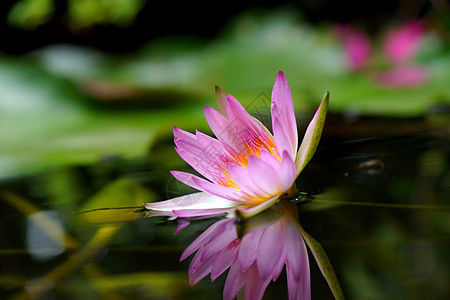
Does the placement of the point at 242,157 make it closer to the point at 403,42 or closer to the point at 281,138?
the point at 281,138

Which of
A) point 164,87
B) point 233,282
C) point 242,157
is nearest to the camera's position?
point 233,282

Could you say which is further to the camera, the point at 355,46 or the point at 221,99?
the point at 355,46

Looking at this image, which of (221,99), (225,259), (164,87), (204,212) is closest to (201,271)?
(225,259)

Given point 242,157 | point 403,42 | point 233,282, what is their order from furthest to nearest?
point 403,42, point 242,157, point 233,282

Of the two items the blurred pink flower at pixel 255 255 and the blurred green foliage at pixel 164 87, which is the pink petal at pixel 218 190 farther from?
the blurred green foliage at pixel 164 87

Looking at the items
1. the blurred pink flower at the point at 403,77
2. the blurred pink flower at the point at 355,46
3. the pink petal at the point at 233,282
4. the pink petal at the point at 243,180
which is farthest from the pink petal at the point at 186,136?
the blurred pink flower at the point at 355,46

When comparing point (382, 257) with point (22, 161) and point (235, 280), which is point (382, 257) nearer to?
point (235, 280)

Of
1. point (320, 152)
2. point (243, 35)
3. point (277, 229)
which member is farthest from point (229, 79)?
point (277, 229)
